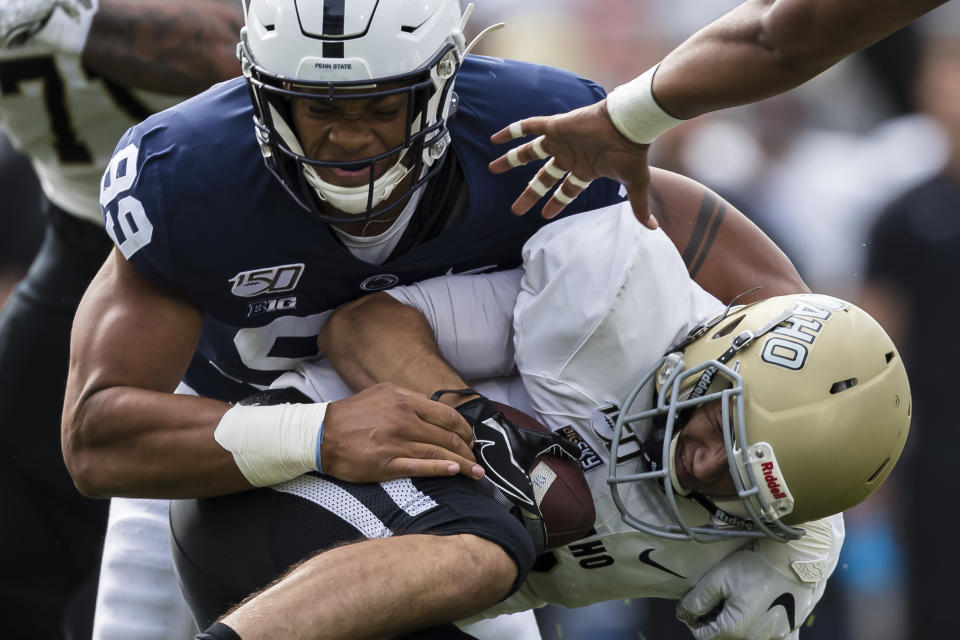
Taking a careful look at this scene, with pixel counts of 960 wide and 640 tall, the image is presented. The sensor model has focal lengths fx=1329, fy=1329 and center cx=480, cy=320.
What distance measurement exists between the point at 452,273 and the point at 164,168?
58cm

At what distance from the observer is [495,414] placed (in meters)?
2.28

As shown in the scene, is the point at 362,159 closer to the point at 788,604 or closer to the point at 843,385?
the point at 843,385

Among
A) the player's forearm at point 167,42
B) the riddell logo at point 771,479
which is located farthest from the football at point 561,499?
the player's forearm at point 167,42

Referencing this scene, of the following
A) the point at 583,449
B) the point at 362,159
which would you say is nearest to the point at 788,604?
the point at 583,449

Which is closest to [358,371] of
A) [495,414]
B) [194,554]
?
[495,414]

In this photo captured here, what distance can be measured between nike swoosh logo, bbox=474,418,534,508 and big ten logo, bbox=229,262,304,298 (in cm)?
48

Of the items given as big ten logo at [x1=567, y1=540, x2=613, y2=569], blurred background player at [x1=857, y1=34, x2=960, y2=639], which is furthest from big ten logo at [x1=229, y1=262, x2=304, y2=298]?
blurred background player at [x1=857, y1=34, x2=960, y2=639]

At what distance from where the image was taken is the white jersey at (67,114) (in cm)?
374

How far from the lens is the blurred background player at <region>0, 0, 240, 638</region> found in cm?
367

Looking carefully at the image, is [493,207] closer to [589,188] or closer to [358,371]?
[589,188]

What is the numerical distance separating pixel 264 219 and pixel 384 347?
319mm

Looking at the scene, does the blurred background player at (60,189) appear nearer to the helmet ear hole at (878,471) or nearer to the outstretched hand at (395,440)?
the outstretched hand at (395,440)

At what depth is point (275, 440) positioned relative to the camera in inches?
86.3

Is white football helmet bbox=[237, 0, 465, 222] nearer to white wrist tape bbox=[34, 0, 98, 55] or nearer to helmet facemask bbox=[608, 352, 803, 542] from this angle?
helmet facemask bbox=[608, 352, 803, 542]
